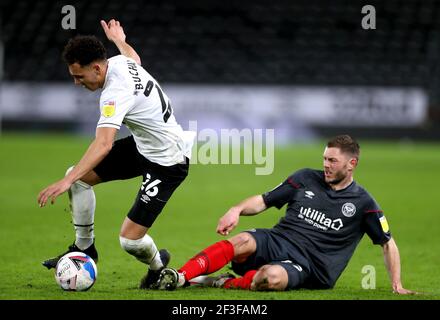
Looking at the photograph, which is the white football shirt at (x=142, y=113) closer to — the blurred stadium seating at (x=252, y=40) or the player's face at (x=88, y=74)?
the player's face at (x=88, y=74)

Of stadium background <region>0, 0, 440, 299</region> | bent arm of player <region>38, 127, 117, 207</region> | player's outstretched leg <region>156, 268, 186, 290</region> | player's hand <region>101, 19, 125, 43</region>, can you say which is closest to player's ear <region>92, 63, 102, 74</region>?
bent arm of player <region>38, 127, 117, 207</region>

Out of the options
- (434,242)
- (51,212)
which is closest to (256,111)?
(51,212)

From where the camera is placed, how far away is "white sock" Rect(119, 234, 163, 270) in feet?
19.4

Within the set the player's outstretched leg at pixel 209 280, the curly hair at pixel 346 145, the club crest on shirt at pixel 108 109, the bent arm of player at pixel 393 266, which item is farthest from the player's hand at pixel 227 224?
the bent arm of player at pixel 393 266

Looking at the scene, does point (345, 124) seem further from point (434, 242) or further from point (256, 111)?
point (434, 242)

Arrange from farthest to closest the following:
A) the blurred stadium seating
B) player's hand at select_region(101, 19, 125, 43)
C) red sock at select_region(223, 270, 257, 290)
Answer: the blurred stadium seating → player's hand at select_region(101, 19, 125, 43) → red sock at select_region(223, 270, 257, 290)

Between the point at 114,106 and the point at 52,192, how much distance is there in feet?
2.59

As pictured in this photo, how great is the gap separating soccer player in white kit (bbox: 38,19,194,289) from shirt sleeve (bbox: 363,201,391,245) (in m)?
1.40

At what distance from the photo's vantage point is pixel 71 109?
82.1 ft

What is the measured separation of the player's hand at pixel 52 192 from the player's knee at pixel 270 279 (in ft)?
4.81

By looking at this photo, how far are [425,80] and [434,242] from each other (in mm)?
17971

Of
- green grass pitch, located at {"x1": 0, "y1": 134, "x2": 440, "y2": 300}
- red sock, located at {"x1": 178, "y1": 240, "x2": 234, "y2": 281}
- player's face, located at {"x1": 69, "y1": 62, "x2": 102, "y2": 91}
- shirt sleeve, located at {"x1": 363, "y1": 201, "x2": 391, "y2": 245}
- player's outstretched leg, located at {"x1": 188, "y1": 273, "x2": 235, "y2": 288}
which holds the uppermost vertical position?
player's face, located at {"x1": 69, "y1": 62, "x2": 102, "y2": 91}

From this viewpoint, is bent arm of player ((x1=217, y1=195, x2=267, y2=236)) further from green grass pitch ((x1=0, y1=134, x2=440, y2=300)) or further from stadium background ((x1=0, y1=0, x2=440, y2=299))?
stadium background ((x1=0, y1=0, x2=440, y2=299))

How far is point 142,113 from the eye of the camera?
5.80 m
